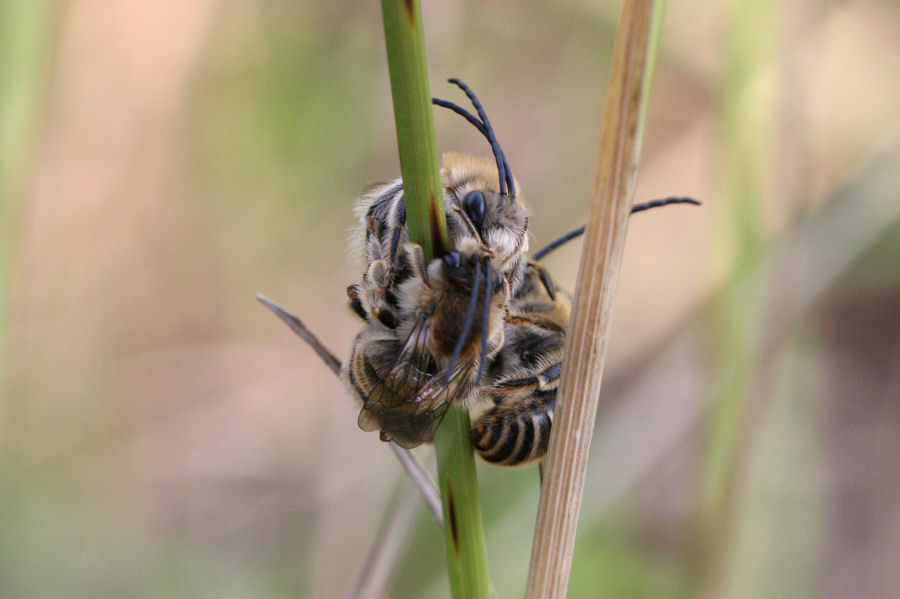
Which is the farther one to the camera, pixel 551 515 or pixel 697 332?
pixel 697 332

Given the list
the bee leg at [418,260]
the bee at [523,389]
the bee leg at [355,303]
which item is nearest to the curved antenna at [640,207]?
the bee at [523,389]

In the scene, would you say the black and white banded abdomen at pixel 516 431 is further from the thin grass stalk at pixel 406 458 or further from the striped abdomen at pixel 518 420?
the thin grass stalk at pixel 406 458

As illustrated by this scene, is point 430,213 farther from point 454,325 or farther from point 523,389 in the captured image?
point 523,389

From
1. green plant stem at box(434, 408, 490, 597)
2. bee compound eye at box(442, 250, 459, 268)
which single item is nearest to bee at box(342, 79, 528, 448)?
bee compound eye at box(442, 250, 459, 268)

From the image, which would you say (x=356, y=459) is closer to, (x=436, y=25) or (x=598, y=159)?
(x=436, y=25)

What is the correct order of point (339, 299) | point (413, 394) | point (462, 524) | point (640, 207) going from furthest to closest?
point (339, 299) → point (640, 207) → point (413, 394) → point (462, 524)

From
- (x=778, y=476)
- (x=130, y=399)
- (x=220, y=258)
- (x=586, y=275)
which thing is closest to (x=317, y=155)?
(x=220, y=258)

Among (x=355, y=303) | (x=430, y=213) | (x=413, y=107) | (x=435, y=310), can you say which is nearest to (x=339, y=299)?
(x=355, y=303)
